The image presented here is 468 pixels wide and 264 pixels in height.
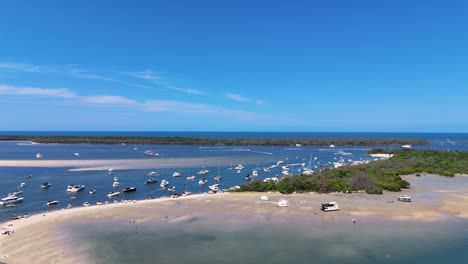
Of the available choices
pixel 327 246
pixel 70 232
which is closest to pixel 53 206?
pixel 70 232

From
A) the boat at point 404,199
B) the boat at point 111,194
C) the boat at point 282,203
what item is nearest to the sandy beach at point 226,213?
the boat at point 282,203

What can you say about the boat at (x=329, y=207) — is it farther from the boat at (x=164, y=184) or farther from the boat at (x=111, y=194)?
the boat at (x=111, y=194)

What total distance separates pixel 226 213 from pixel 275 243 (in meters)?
12.1

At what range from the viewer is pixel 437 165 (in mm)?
88188

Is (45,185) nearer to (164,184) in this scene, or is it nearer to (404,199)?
(164,184)

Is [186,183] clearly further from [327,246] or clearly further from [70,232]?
[327,246]

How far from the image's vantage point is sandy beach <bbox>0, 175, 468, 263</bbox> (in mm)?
32250

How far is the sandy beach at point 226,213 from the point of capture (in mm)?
32250

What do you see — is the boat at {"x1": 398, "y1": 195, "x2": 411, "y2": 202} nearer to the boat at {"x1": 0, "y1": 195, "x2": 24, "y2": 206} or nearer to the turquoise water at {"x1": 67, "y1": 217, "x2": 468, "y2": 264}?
the turquoise water at {"x1": 67, "y1": 217, "x2": 468, "y2": 264}

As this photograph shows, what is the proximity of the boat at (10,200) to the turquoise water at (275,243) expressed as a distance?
19.5 meters

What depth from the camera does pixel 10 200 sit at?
171 ft

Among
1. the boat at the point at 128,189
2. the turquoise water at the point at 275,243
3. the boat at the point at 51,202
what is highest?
the boat at the point at 128,189

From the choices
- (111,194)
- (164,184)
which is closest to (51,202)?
(111,194)

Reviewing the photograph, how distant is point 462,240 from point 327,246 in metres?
13.1
